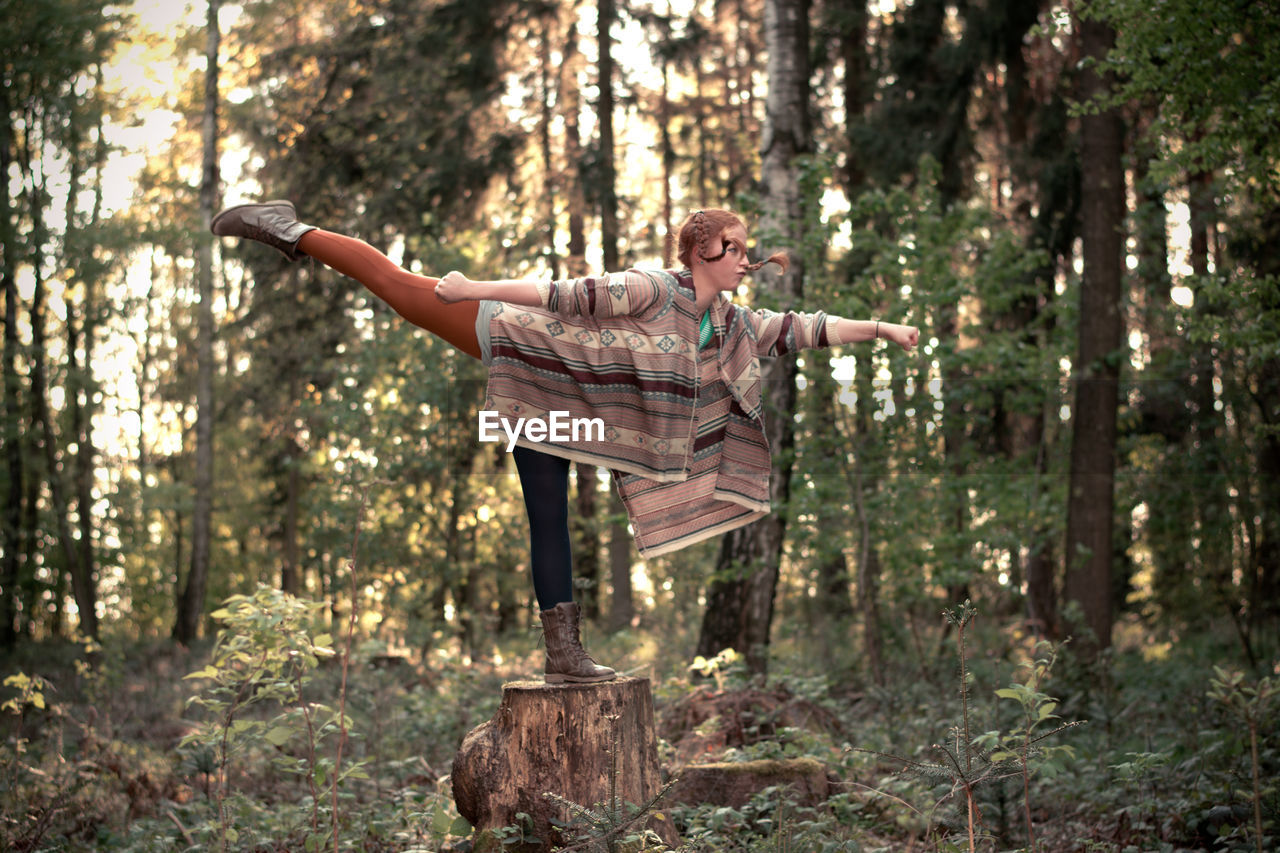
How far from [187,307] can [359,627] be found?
1550cm

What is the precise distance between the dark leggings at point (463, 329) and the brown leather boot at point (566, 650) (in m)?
0.05

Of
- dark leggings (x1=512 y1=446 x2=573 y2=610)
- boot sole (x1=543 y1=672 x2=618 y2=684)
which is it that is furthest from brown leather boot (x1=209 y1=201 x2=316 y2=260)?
→ boot sole (x1=543 y1=672 x2=618 y2=684)

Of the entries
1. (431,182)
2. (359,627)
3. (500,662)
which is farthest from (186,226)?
(500,662)

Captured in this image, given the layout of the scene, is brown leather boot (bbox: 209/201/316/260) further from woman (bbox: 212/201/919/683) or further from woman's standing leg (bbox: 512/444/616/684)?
woman's standing leg (bbox: 512/444/616/684)

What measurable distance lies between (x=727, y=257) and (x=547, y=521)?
123cm

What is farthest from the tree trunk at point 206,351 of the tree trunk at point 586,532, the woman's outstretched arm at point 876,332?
the woman's outstretched arm at point 876,332

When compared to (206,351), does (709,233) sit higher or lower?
lower

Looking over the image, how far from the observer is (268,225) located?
388 centimetres

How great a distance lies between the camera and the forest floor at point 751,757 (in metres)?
4.09

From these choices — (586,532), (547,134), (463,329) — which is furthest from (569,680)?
(547,134)

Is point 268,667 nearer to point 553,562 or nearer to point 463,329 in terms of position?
point 553,562

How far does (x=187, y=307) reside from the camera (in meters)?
25.0

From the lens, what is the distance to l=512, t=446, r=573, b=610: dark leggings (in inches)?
156

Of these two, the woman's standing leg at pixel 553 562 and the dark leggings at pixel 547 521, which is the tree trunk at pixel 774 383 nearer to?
the woman's standing leg at pixel 553 562
